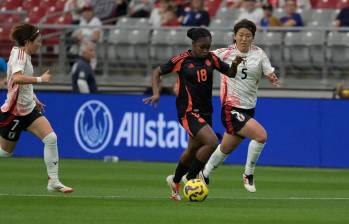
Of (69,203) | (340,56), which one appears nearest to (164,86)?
(340,56)

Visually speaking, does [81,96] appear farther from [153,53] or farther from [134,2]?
[134,2]

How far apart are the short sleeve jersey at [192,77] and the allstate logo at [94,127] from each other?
30.3ft

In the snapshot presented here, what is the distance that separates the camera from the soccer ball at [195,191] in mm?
13539

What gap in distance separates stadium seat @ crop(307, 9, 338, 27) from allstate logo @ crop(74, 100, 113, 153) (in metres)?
5.76

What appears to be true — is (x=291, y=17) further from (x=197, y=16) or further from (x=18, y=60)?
(x=18, y=60)

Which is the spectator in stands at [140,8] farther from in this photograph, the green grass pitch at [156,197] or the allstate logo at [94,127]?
the green grass pitch at [156,197]

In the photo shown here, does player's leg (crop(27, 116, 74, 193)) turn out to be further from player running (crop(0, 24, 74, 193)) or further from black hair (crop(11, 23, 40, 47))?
black hair (crop(11, 23, 40, 47))

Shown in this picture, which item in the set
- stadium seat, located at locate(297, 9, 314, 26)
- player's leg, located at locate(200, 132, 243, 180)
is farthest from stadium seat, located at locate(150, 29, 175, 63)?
player's leg, located at locate(200, 132, 243, 180)

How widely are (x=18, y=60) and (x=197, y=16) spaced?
12.1 m

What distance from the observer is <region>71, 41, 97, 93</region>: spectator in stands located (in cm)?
2378

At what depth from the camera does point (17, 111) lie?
14.4m

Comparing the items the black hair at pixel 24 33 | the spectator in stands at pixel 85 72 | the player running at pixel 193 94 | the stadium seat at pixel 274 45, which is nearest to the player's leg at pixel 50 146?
the black hair at pixel 24 33

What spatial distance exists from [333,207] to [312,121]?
918 cm

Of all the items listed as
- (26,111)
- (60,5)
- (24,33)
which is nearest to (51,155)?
(26,111)
